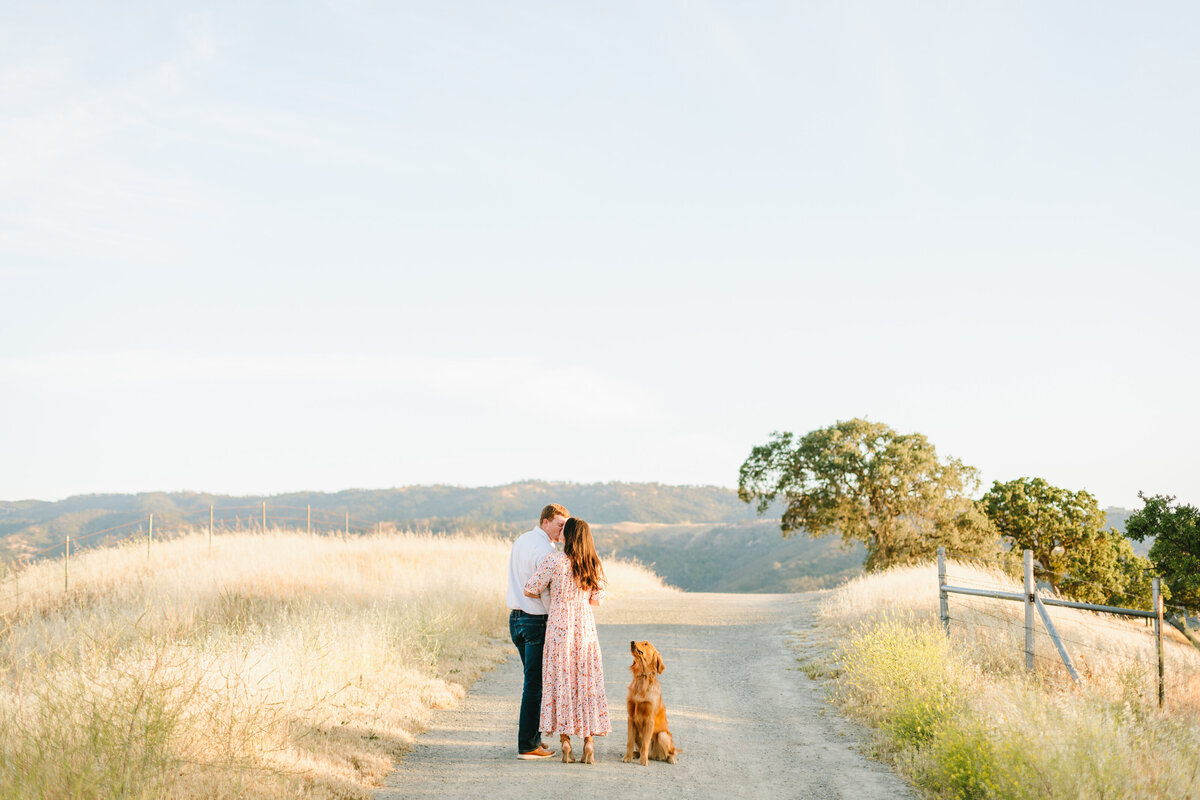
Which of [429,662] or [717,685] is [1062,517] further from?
[429,662]

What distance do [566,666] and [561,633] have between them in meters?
0.28

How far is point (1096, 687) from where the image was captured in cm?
892

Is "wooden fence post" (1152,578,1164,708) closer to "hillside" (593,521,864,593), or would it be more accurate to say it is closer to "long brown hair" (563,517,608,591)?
"long brown hair" (563,517,608,591)

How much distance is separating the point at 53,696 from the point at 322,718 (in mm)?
2201

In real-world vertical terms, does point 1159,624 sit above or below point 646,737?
above

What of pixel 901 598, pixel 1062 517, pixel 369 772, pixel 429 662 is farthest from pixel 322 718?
pixel 1062 517

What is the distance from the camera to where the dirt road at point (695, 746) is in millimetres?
6582

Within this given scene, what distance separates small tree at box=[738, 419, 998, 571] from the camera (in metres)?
27.4

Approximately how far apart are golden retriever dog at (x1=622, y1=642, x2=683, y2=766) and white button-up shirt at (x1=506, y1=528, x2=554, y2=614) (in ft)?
3.03

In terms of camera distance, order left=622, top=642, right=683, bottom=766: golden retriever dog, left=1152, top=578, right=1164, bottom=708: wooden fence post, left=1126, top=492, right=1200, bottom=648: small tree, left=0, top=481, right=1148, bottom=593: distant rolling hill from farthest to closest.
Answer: left=0, top=481, right=1148, bottom=593: distant rolling hill → left=1126, top=492, right=1200, bottom=648: small tree → left=1152, top=578, right=1164, bottom=708: wooden fence post → left=622, top=642, right=683, bottom=766: golden retriever dog

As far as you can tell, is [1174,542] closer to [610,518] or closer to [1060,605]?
[1060,605]

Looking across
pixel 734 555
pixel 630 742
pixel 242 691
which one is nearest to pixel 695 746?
pixel 630 742

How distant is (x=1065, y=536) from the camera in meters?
29.0

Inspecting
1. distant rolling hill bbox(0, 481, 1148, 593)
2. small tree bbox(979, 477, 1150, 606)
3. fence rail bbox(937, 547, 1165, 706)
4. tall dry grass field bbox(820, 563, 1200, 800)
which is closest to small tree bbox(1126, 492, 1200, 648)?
tall dry grass field bbox(820, 563, 1200, 800)
